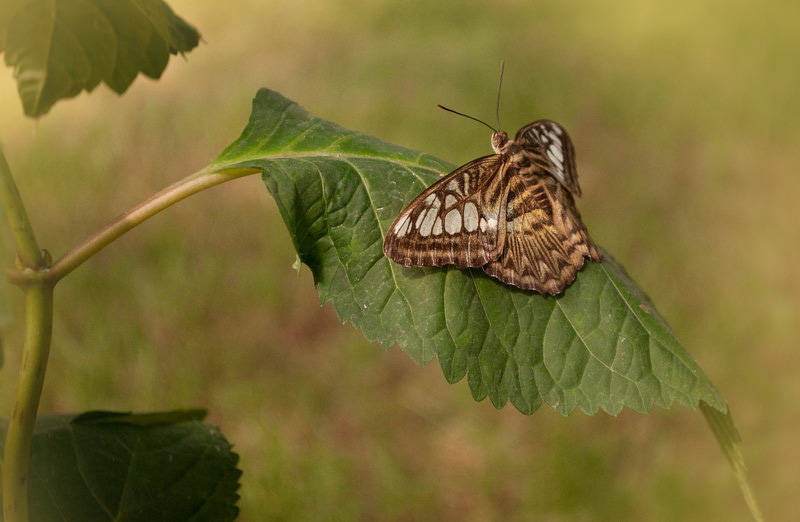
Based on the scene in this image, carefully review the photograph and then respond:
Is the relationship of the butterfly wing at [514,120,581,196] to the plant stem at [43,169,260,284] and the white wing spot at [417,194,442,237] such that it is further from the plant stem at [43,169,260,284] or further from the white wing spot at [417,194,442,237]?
the plant stem at [43,169,260,284]

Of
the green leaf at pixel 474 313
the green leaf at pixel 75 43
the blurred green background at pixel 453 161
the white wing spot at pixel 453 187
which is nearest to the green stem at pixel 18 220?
the green leaf at pixel 75 43

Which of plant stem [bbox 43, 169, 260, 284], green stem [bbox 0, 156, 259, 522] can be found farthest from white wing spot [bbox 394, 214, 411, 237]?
green stem [bbox 0, 156, 259, 522]

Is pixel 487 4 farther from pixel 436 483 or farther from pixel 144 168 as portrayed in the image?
pixel 436 483

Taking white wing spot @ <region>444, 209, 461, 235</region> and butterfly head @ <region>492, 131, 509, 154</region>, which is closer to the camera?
white wing spot @ <region>444, 209, 461, 235</region>

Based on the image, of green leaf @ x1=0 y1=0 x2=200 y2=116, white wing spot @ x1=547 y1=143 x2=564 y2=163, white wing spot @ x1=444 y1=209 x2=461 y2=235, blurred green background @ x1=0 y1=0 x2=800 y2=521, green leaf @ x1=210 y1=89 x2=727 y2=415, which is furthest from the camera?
blurred green background @ x1=0 y1=0 x2=800 y2=521

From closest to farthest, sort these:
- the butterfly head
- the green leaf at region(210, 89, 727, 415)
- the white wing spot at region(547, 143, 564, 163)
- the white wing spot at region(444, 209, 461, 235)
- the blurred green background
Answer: the green leaf at region(210, 89, 727, 415), the white wing spot at region(444, 209, 461, 235), the butterfly head, the white wing spot at region(547, 143, 564, 163), the blurred green background

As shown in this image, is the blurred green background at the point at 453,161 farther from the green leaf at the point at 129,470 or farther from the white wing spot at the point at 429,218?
the white wing spot at the point at 429,218

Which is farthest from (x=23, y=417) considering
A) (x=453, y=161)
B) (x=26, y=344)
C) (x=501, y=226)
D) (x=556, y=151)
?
(x=453, y=161)

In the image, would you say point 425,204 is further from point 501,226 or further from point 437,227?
point 501,226
